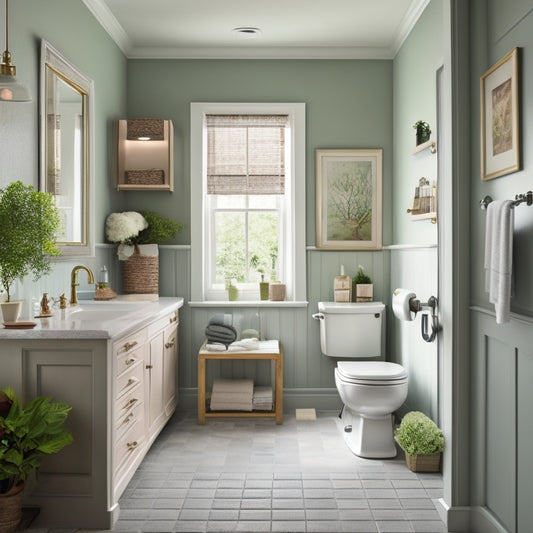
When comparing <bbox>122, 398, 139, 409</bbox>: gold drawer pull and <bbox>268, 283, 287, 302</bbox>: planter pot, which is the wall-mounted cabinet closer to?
<bbox>268, 283, 287, 302</bbox>: planter pot

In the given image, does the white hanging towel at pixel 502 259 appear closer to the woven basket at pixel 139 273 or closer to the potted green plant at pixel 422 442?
the potted green plant at pixel 422 442

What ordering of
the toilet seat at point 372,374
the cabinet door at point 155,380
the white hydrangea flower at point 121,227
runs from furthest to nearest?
the white hydrangea flower at point 121,227 < the toilet seat at point 372,374 < the cabinet door at point 155,380

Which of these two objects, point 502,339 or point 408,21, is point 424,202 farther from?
point 502,339

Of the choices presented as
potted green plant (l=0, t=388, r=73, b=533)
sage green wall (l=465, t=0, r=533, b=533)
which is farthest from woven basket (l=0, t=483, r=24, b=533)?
sage green wall (l=465, t=0, r=533, b=533)

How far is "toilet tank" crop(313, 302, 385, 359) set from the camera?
406 centimetres

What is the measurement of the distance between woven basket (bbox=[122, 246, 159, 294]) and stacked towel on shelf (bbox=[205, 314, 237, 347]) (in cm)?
53

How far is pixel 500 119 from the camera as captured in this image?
83.1 inches

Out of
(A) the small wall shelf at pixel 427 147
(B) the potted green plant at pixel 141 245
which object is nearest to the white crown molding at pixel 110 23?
(B) the potted green plant at pixel 141 245

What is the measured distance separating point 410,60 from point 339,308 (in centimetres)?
179

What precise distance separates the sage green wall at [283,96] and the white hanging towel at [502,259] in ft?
7.83

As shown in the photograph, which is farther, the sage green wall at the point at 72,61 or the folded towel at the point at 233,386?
the folded towel at the point at 233,386

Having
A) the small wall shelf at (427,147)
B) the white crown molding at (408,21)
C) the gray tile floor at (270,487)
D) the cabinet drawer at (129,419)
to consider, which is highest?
the white crown molding at (408,21)

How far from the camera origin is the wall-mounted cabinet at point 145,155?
4.09 meters

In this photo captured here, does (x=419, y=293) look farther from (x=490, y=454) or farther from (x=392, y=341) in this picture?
(x=490, y=454)
